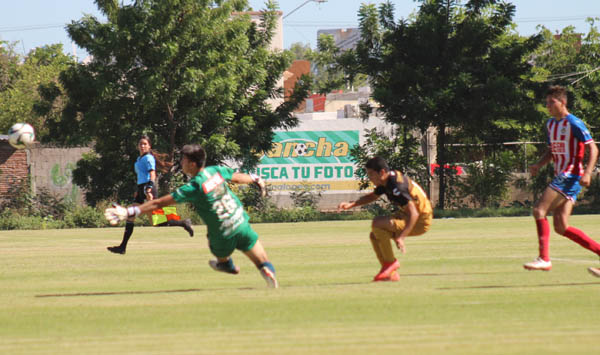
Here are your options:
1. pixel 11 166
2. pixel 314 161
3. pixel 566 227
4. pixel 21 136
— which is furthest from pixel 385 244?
pixel 314 161

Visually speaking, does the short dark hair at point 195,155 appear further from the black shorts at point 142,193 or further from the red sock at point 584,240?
the black shorts at point 142,193

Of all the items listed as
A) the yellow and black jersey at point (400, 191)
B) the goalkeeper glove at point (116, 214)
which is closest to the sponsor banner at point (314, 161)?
the yellow and black jersey at point (400, 191)

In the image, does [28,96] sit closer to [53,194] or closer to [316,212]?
[53,194]

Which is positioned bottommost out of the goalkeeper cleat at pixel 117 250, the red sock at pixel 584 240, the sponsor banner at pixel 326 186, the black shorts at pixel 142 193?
the sponsor banner at pixel 326 186

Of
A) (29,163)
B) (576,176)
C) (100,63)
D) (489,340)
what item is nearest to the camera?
(489,340)

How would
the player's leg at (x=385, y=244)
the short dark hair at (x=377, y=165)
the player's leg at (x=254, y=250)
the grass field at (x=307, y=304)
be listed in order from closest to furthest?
the grass field at (x=307, y=304)
the player's leg at (x=254, y=250)
the short dark hair at (x=377, y=165)
the player's leg at (x=385, y=244)

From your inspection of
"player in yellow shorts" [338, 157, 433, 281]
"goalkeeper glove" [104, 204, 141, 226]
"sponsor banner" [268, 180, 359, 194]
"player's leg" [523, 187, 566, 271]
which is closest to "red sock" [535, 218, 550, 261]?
"player's leg" [523, 187, 566, 271]

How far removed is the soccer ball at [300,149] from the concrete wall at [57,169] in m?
9.66

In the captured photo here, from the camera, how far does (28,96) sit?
55.7 metres

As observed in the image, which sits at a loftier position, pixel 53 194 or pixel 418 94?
pixel 418 94

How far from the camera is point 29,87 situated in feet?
190

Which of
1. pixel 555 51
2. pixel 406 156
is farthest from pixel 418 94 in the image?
pixel 555 51

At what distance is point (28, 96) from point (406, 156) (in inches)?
1292

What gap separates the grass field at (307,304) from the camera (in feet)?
20.7
